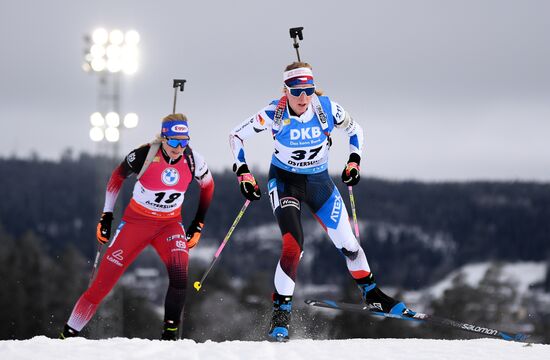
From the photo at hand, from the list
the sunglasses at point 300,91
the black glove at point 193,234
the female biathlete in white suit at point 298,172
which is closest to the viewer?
the female biathlete in white suit at point 298,172

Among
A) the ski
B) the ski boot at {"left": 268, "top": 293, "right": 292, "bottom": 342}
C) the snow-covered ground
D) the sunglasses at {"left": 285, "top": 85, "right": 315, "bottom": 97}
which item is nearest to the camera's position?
the snow-covered ground

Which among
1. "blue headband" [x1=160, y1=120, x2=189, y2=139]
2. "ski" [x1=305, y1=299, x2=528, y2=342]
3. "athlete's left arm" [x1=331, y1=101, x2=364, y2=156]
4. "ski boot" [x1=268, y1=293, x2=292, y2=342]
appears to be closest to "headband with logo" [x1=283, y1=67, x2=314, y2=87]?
"athlete's left arm" [x1=331, y1=101, x2=364, y2=156]

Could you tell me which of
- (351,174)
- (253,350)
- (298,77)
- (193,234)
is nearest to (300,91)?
(298,77)

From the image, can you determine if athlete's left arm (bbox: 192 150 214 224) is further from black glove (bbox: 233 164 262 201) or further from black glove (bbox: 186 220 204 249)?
black glove (bbox: 233 164 262 201)

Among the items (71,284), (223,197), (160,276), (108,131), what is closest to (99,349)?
(108,131)

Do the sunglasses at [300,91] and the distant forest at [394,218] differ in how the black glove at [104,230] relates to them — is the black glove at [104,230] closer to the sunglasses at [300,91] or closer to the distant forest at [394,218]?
the sunglasses at [300,91]

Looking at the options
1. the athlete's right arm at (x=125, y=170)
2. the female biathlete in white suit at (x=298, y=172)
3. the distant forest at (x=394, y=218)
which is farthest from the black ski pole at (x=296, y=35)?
the distant forest at (x=394, y=218)

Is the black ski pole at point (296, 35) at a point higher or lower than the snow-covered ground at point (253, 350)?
higher

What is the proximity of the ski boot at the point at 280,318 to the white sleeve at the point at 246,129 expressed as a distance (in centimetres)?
126

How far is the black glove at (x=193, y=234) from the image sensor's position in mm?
8898

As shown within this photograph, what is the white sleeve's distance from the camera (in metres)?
8.52

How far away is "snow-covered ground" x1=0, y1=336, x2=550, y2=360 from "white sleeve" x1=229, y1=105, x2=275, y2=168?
173 cm

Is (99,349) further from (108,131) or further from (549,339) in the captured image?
(549,339)

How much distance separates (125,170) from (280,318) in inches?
78.1
